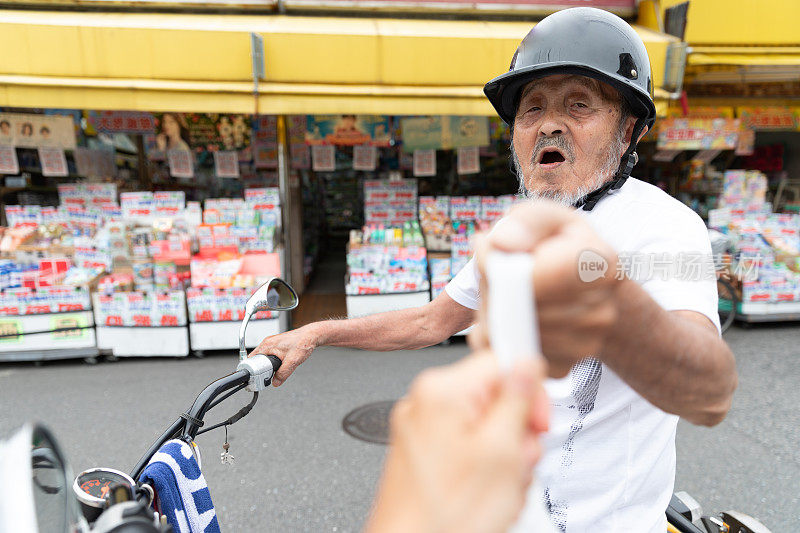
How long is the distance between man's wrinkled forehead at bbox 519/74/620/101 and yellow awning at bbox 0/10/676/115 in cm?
456

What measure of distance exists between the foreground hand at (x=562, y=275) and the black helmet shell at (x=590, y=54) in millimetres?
925

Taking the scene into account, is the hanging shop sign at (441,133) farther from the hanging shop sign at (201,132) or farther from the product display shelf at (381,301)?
the hanging shop sign at (201,132)

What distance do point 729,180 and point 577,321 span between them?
327 inches

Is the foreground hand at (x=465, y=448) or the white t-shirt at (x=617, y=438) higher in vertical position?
the foreground hand at (x=465, y=448)

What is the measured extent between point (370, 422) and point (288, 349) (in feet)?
9.81

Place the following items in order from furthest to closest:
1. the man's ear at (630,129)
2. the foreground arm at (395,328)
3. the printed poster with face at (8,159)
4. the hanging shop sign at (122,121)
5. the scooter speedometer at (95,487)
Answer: the hanging shop sign at (122,121), the printed poster with face at (8,159), the foreground arm at (395,328), the man's ear at (630,129), the scooter speedometer at (95,487)

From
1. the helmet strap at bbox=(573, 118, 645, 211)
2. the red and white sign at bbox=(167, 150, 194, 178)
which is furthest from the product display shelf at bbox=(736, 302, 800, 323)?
the red and white sign at bbox=(167, 150, 194, 178)

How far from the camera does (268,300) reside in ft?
5.43

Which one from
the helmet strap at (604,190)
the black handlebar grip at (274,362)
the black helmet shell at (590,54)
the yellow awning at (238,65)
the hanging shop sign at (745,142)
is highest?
the yellow awning at (238,65)

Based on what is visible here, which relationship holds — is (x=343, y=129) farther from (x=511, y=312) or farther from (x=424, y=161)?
(x=511, y=312)

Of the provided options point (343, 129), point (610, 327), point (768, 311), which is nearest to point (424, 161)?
point (343, 129)

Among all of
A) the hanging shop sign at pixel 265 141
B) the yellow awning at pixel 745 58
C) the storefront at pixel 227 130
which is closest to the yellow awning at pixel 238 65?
the storefront at pixel 227 130

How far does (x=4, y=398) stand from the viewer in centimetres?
479

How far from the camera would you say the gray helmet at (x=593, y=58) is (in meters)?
1.28
